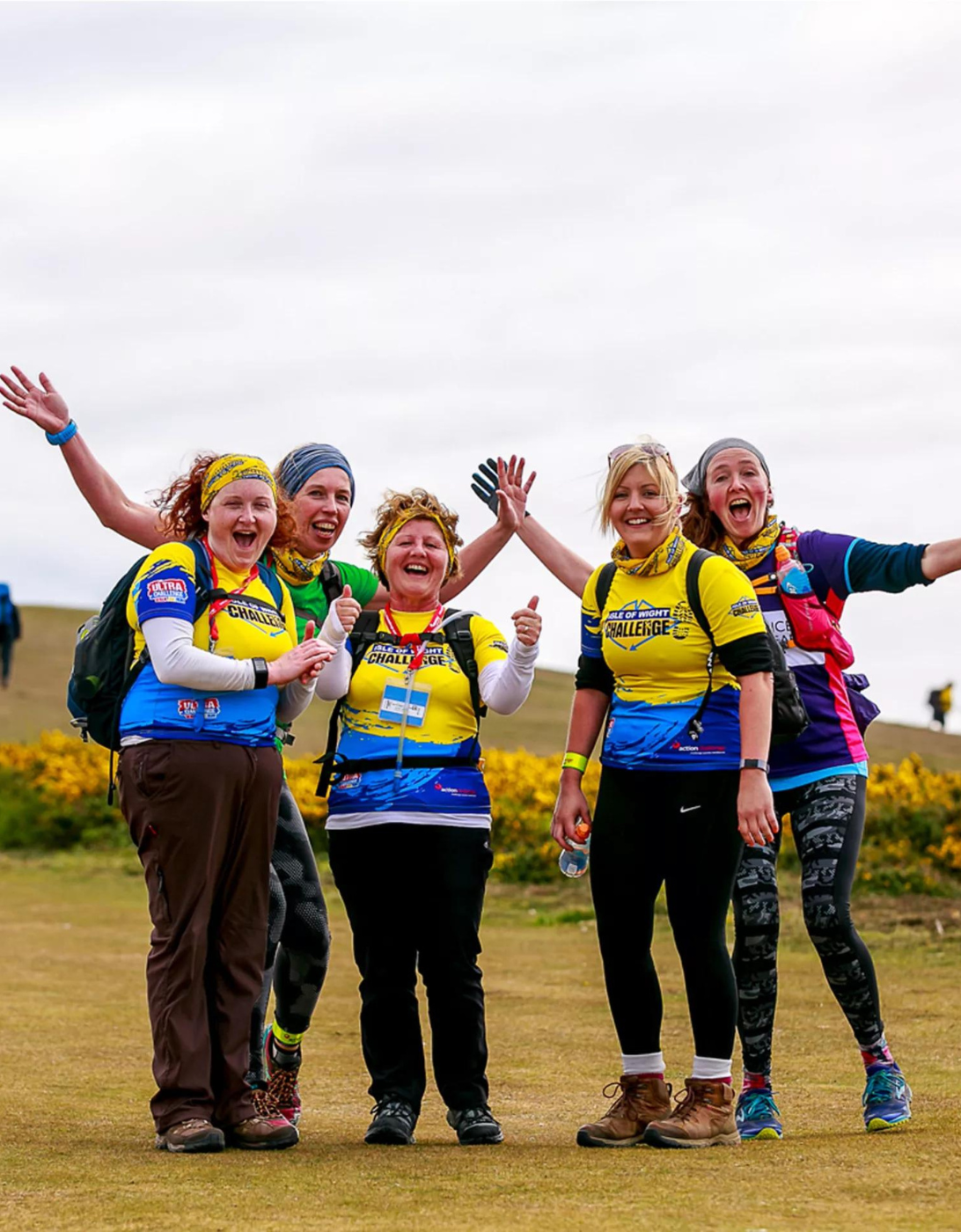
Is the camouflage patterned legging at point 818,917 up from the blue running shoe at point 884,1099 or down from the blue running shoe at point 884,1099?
up

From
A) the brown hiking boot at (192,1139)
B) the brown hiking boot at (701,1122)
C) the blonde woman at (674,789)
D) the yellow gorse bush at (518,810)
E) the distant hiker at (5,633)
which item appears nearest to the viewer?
the brown hiking boot at (192,1139)

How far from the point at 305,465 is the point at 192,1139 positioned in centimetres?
235

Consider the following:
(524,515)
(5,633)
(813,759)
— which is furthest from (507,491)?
(5,633)

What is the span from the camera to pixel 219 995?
5.34 metres

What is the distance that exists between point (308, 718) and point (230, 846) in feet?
105

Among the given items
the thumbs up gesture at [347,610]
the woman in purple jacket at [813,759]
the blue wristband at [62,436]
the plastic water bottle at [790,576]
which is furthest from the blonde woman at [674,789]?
the blue wristband at [62,436]

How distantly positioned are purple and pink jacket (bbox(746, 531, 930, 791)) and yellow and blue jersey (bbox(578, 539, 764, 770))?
45 cm

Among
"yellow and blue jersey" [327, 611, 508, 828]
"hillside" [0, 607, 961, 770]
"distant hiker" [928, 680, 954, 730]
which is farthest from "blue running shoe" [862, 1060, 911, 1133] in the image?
"distant hiker" [928, 680, 954, 730]

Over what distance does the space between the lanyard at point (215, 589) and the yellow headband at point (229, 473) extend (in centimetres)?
16

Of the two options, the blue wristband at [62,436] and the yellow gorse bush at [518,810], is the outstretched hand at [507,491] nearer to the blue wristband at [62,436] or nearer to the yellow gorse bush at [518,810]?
the blue wristband at [62,436]

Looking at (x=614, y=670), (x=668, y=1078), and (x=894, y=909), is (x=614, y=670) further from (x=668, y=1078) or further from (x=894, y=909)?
(x=894, y=909)

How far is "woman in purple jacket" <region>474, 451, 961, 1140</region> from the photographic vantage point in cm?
561

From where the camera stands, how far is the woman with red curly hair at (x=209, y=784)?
5.17 metres

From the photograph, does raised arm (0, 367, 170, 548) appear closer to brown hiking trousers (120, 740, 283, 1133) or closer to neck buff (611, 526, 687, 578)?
brown hiking trousers (120, 740, 283, 1133)
